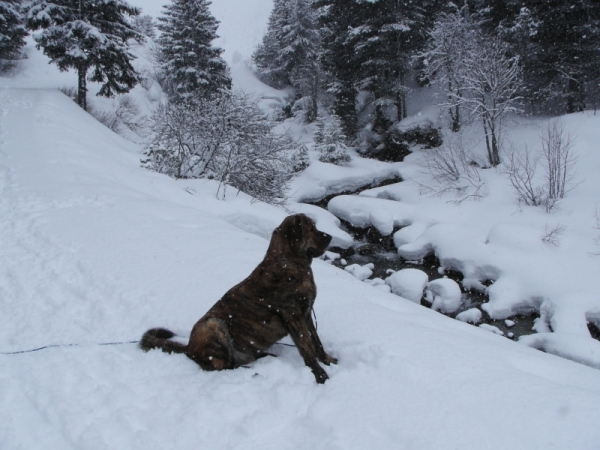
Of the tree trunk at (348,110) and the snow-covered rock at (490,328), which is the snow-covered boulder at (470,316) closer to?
the snow-covered rock at (490,328)

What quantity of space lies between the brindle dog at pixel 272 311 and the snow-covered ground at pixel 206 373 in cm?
14

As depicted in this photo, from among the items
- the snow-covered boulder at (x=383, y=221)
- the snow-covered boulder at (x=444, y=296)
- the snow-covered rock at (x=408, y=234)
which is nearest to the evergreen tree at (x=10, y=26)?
the snow-covered boulder at (x=383, y=221)

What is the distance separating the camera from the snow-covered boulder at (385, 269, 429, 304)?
26.8 ft

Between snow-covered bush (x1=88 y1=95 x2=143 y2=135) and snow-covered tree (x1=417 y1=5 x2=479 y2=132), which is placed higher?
snow-covered tree (x1=417 y1=5 x2=479 y2=132)

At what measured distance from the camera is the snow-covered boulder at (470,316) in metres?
7.41

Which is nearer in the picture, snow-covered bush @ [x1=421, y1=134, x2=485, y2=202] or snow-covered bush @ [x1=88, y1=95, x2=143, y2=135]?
snow-covered bush @ [x1=421, y1=134, x2=485, y2=202]

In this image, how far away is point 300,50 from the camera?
96.7ft

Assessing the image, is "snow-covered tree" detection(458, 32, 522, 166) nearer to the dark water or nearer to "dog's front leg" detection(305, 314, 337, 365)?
the dark water

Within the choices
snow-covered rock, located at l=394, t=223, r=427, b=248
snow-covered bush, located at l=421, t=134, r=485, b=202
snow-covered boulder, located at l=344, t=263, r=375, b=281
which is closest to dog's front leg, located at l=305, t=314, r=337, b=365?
snow-covered boulder, located at l=344, t=263, r=375, b=281

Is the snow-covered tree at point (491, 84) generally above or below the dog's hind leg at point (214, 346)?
above

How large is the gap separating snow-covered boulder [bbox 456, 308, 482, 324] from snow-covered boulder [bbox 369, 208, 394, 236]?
5.01 meters

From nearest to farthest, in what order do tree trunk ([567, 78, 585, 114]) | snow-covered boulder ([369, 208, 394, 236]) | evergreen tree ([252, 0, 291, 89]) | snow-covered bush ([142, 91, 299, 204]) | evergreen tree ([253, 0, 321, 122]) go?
1. snow-covered bush ([142, 91, 299, 204])
2. snow-covered boulder ([369, 208, 394, 236])
3. tree trunk ([567, 78, 585, 114])
4. evergreen tree ([253, 0, 321, 122])
5. evergreen tree ([252, 0, 291, 89])

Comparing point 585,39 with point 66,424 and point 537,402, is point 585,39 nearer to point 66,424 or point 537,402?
point 537,402

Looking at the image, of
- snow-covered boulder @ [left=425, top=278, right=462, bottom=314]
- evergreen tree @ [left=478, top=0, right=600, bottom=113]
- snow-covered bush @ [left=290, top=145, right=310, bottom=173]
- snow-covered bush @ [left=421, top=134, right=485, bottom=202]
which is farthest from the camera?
snow-covered bush @ [left=290, top=145, right=310, bottom=173]
